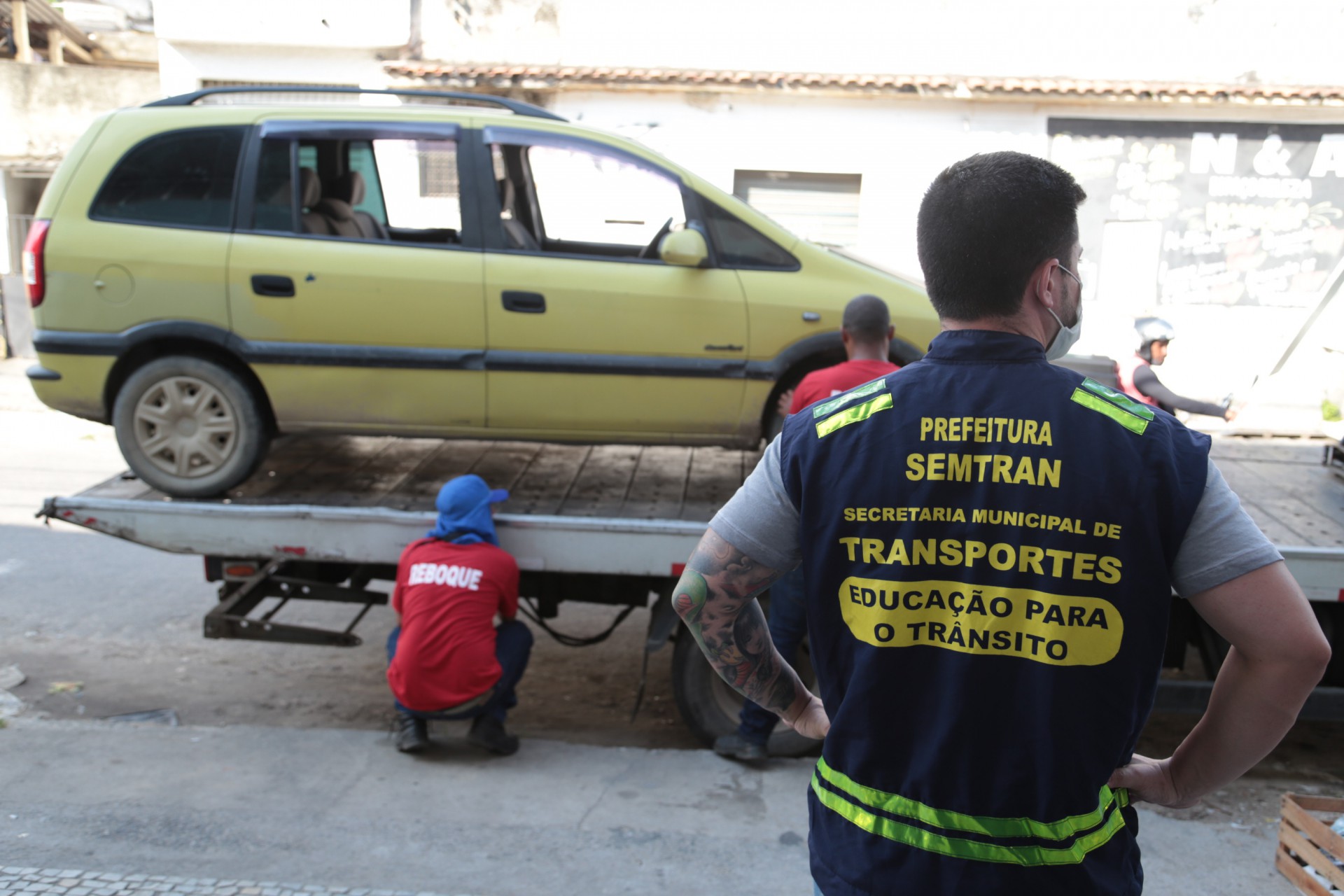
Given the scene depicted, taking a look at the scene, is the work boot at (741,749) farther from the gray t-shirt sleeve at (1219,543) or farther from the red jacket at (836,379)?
the gray t-shirt sleeve at (1219,543)

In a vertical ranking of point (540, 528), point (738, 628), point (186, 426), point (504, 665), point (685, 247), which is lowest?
point (504, 665)

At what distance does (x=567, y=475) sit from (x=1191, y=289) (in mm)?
9391

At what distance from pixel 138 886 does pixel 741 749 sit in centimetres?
233

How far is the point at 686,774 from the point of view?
14.9 feet

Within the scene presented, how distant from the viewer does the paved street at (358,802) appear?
3633 millimetres

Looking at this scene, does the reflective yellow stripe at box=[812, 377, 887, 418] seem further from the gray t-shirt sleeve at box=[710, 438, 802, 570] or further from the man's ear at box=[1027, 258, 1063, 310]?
the man's ear at box=[1027, 258, 1063, 310]

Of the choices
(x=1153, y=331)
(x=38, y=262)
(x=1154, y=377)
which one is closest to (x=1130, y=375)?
(x=1154, y=377)

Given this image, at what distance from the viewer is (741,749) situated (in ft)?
15.2

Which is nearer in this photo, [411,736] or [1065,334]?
[1065,334]

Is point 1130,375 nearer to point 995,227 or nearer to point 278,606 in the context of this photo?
point 278,606

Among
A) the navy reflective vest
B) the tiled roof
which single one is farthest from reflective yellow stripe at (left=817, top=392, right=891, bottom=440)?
the tiled roof

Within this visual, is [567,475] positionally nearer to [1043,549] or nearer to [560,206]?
[560,206]

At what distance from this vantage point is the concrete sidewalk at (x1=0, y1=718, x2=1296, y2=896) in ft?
12.0

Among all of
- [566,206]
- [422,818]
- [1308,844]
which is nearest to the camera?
[1308,844]
